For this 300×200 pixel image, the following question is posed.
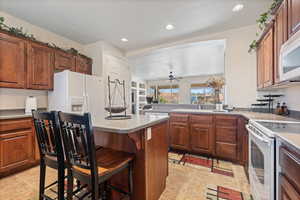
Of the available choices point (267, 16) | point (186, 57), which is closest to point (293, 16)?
point (267, 16)

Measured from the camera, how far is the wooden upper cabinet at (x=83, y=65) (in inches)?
127

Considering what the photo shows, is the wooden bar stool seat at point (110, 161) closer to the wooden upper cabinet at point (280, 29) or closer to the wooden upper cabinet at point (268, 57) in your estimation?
the wooden upper cabinet at point (280, 29)

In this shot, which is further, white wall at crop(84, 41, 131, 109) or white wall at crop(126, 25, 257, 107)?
white wall at crop(84, 41, 131, 109)

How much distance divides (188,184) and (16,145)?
2.72 metres

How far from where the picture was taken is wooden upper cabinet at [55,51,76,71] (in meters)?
Answer: 2.81

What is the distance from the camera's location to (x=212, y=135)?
8.50ft

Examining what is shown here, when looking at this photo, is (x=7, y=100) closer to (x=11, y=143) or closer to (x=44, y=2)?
(x=11, y=143)

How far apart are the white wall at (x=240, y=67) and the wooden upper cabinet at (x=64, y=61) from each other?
3568 mm

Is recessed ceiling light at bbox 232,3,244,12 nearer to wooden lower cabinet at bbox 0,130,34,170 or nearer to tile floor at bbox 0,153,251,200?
tile floor at bbox 0,153,251,200

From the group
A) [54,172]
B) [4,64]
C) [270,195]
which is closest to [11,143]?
[54,172]

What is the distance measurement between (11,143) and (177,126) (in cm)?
290

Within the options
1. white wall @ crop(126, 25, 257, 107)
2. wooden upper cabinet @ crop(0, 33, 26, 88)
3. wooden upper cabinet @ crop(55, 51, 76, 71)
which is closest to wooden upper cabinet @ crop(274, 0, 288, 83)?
white wall @ crop(126, 25, 257, 107)

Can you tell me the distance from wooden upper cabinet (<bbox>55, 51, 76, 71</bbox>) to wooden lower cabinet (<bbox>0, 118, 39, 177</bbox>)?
123 cm

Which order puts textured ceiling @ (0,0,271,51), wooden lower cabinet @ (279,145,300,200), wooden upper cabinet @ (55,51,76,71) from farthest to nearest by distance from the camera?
wooden upper cabinet @ (55,51,76,71) < textured ceiling @ (0,0,271,51) < wooden lower cabinet @ (279,145,300,200)
